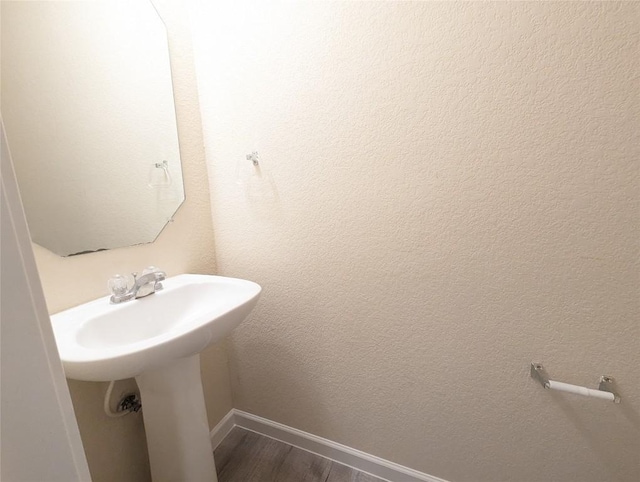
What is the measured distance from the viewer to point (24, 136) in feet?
2.24

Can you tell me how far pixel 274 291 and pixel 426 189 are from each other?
0.67 metres

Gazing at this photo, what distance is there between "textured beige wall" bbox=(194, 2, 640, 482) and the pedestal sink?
0.27 m

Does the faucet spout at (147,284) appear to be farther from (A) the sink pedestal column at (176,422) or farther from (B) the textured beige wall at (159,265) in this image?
(A) the sink pedestal column at (176,422)

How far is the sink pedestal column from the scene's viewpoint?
0.77 meters

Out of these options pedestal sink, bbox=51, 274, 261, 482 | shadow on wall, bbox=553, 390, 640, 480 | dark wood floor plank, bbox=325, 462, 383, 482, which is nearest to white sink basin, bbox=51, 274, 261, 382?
pedestal sink, bbox=51, 274, 261, 482

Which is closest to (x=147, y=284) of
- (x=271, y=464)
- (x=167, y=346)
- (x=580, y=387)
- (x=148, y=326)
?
(x=148, y=326)

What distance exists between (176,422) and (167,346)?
382mm

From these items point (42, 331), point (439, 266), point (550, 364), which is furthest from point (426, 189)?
point (42, 331)

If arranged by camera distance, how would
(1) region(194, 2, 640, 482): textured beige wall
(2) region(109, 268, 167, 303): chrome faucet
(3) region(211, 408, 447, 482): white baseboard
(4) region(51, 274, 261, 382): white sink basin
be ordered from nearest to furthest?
(4) region(51, 274, 261, 382): white sink basin → (1) region(194, 2, 640, 482): textured beige wall → (2) region(109, 268, 167, 303): chrome faucet → (3) region(211, 408, 447, 482): white baseboard

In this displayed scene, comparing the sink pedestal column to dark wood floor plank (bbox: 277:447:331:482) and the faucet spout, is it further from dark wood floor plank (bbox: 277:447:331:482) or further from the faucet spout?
dark wood floor plank (bbox: 277:447:331:482)

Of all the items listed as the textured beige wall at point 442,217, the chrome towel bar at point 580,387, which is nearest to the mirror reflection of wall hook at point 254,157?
the textured beige wall at point 442,217

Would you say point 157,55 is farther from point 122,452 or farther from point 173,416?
point 122,452

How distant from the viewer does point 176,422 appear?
0.79 meters

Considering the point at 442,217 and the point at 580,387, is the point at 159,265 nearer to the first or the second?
the point at 442,217
